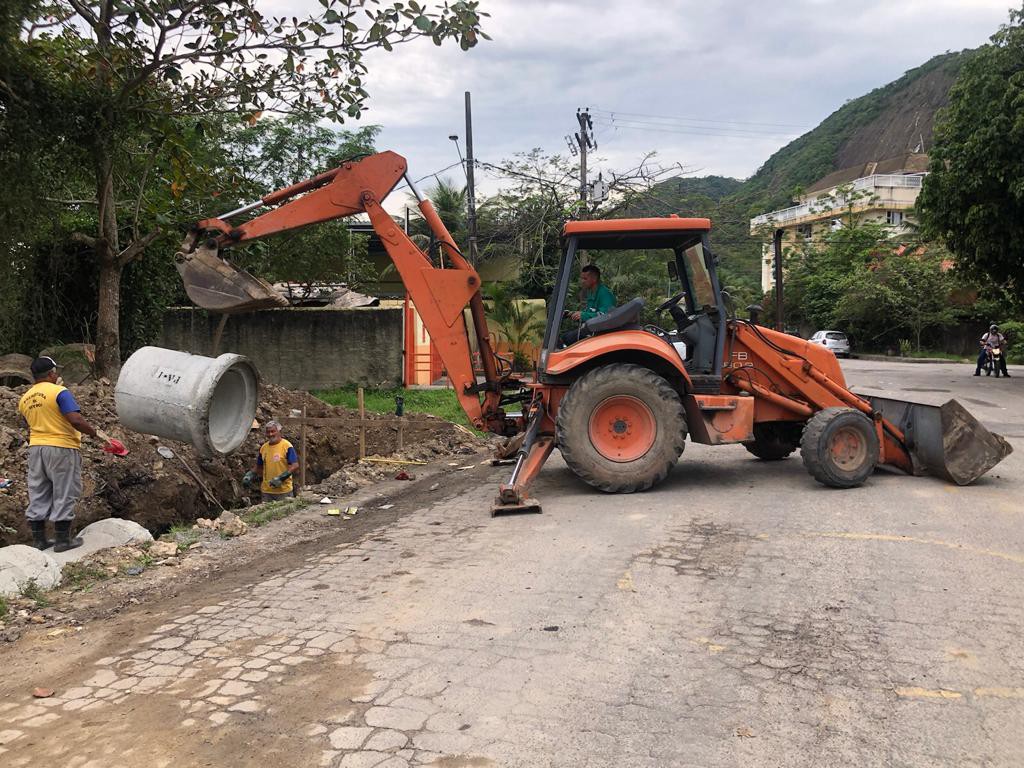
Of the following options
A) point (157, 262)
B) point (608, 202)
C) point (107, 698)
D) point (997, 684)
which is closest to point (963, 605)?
point (997, 684)

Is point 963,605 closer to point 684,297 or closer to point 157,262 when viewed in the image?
point 684,297

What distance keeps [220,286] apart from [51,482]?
2.01 m

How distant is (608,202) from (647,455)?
65.0 ft

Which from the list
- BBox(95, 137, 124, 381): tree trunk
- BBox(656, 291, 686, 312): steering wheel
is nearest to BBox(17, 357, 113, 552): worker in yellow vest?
BBox(95, 137, 124, 381): tree trunk

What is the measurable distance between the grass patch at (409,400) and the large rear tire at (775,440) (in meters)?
6.28

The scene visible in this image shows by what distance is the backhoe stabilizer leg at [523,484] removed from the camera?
6938mm

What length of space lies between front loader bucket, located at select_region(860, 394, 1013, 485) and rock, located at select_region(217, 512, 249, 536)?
6197 millimetres

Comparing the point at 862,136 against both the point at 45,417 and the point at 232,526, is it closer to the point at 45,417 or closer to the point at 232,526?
the point at 232,526

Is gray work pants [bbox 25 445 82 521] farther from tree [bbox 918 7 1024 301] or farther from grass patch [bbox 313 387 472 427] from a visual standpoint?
tree [bbox 918 7 1024 301]

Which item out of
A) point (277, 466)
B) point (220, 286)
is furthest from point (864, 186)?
point (220, 286)

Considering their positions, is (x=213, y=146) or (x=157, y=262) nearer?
(x=213, y=146)

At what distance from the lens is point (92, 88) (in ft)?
28.6

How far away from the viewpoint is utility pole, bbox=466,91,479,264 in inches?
987

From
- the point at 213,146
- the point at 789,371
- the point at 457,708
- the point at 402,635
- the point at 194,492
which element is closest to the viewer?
the point at 457,708
